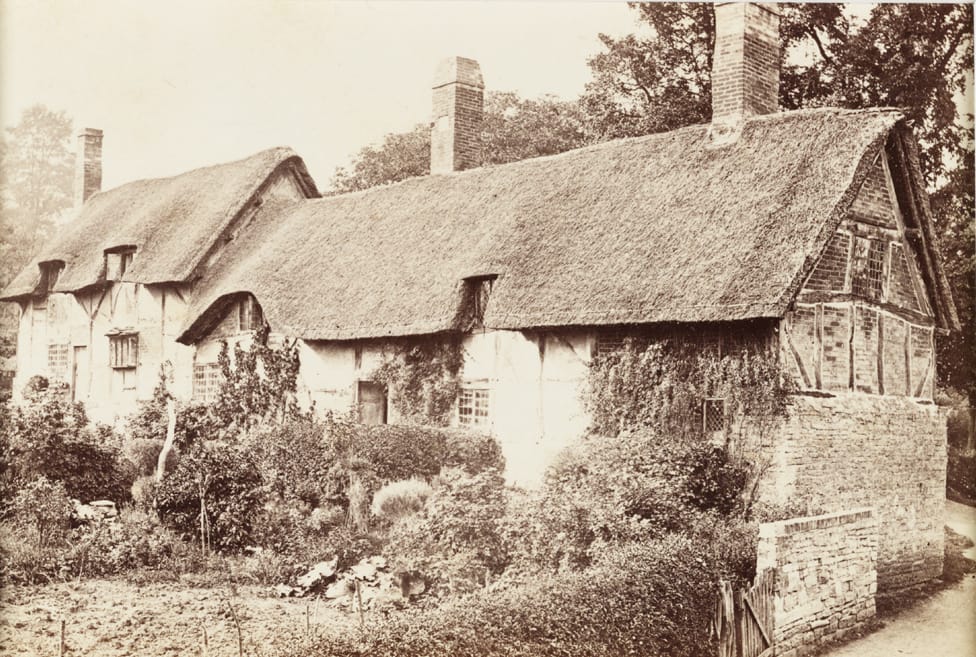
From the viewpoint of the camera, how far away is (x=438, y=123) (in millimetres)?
21578

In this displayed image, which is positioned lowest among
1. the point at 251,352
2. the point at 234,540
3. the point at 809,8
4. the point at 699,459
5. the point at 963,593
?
the point at 963,593

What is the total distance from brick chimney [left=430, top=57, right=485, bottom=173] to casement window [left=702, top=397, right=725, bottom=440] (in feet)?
32.0

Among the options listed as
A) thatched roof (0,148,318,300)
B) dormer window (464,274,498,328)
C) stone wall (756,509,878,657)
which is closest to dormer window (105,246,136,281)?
thatched roof (0,148,318,300)

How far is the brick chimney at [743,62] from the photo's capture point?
1566 centimetres

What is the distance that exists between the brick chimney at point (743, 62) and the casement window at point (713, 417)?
483cm

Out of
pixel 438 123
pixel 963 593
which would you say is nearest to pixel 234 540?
pixel 963 593

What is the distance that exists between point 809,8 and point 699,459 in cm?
1361

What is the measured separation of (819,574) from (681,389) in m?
3.39

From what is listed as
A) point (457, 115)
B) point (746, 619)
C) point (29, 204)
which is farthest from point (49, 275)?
point (746, 619)

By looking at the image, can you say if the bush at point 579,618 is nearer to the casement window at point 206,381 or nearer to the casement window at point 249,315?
the casement window at point 249,315

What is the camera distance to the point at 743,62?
622 inches

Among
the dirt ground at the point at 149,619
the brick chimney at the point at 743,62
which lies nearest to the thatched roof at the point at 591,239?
the brick chimney at the point at 743,62

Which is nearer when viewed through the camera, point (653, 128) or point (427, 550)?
point (427, 550)

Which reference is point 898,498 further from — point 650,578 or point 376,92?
point 376,92
